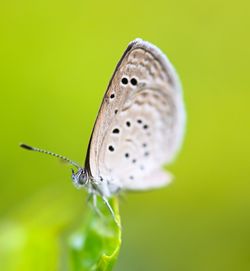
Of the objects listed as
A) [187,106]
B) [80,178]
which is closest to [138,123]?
[80,178]

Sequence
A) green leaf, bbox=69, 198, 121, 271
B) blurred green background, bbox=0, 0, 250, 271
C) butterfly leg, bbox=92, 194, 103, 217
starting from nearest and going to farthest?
green leaf, bbox=69, 198, 121, 271 < butterfly leg, bbox=92, 194, 103, 217 < blurred green background, bbox=0, 0, 250, 271

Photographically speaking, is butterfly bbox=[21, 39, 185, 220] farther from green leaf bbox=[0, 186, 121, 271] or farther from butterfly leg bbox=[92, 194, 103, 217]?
green leaf bbox=[0, 186, 121, 271]

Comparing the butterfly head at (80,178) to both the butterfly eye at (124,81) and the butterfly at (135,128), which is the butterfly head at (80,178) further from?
the butterfly eye at (124,81)

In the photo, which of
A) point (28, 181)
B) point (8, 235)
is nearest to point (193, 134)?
point (28, 181)

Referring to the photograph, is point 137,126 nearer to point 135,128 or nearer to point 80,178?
point 135,128

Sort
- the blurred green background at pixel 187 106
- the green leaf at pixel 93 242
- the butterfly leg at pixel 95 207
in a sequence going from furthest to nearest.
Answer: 1. the blurred green background at pixel 187 106
2. the butterfly leg at pixel 95 207
3. the green leaf at pixel 93 242

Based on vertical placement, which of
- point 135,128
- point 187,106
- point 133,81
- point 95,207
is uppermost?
point 133,81

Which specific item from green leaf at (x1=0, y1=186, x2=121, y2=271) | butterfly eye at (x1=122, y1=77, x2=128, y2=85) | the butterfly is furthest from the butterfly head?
butterfly eye at (x1=122, y1=77, x2=128, y2=85)

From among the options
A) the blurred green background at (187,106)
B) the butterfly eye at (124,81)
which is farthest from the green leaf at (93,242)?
the butterfly eye at (124,81)
